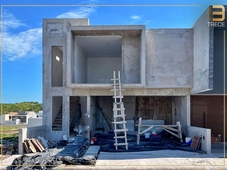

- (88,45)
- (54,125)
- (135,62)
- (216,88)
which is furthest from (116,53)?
(216,88)

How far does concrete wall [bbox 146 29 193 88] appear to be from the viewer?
11742 mm

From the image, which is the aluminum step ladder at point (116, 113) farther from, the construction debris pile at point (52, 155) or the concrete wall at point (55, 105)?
the concrete wall at point (55, 105)

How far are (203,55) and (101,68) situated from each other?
8.68 metres

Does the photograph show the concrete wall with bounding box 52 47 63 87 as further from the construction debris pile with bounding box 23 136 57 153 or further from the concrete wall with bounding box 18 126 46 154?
the construction debris pile with bounding box 23 136 57 153

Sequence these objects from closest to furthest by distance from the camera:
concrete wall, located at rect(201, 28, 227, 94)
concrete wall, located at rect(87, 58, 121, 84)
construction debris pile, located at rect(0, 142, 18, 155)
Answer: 1. concrete wall, located at rect(201, 28, 227, 94)
2. construction debris pile, located at rect(0, 142, 18, 155)
3. concrete wall, located at rect(87, 58, 121, 84)

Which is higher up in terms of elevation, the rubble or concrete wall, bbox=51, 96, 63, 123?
concrete wall, bbox=51, 96, 63, 123

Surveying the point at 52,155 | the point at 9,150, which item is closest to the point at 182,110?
the point at 52,155

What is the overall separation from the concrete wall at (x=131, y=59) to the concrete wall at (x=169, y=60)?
0.68 m

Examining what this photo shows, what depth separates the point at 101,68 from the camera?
1678 cm

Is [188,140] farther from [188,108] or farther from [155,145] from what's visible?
[188,108]

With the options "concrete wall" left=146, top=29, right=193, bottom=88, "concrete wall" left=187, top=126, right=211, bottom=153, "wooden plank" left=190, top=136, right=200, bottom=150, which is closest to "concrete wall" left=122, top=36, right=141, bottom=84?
"concrete wall" left=146, top=29, right=193, bottom=88

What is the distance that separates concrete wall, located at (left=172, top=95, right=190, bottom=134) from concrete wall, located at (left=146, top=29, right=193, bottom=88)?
1457 millimetres

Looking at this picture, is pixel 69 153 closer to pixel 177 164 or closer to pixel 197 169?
pixel 177 164

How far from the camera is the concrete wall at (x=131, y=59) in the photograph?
12.1m
